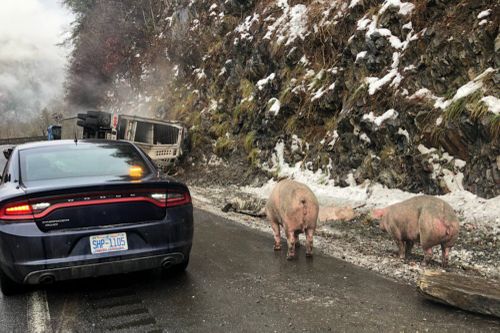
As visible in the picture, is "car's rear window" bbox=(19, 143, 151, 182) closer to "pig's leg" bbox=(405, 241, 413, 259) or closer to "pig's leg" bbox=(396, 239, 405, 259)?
"pig's leg" bbox=(396, 239, 405, 259)

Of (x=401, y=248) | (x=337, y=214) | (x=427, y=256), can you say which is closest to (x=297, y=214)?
(x=401, y=248)

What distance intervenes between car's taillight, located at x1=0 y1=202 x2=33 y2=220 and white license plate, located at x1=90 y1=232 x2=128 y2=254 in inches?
24.6

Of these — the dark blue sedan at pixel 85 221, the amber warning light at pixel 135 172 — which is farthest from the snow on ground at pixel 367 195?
the amber warning light at pixel 135 172

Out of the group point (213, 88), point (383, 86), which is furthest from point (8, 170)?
point (213, 88)

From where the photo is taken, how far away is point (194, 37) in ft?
75.9

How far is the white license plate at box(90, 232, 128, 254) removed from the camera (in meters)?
4.17

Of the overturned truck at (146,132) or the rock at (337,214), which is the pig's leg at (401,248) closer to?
the rock at (337,214)

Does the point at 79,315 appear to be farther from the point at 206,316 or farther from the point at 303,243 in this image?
the point at 303,243

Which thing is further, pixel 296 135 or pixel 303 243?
pixel 296 135

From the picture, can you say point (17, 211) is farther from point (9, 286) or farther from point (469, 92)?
point (469, 92)

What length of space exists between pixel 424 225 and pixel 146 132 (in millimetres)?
14566

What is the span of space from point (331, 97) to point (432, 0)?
3.24m

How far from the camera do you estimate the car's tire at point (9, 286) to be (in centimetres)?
437

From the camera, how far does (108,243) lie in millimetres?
4227
